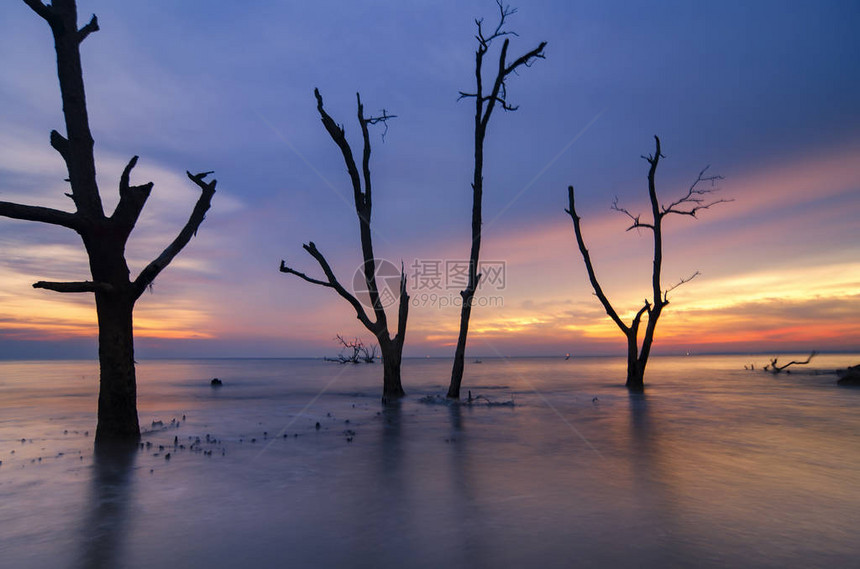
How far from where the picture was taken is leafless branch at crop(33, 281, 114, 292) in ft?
26.5

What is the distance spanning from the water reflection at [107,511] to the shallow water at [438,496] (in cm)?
3

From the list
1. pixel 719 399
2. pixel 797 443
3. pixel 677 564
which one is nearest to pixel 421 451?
pixel 677 564

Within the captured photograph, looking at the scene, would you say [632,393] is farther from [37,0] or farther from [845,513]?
[37,0]

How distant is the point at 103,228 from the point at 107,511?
5.62 meters

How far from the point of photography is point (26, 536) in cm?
480

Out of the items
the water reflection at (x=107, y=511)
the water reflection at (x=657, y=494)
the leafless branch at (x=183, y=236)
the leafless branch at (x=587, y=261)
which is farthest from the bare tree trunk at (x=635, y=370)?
the water reflection at (x=107, y=511)

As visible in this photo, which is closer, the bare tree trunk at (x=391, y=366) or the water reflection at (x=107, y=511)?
the water reflection at (x=107, y=511)

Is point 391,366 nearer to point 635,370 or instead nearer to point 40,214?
point 40,214

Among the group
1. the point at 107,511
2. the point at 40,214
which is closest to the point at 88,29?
the point at 40,214

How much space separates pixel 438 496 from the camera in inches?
238

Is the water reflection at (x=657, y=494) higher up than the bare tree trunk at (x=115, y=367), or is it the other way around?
the bare tree trunk at (x=115, y=367)

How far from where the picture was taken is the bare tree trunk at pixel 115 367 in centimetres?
926

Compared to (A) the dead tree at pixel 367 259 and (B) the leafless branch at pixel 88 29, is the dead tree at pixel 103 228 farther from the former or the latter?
(A) the dead tree at pixel 367 259

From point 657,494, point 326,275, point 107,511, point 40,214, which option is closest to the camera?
point 107,511
